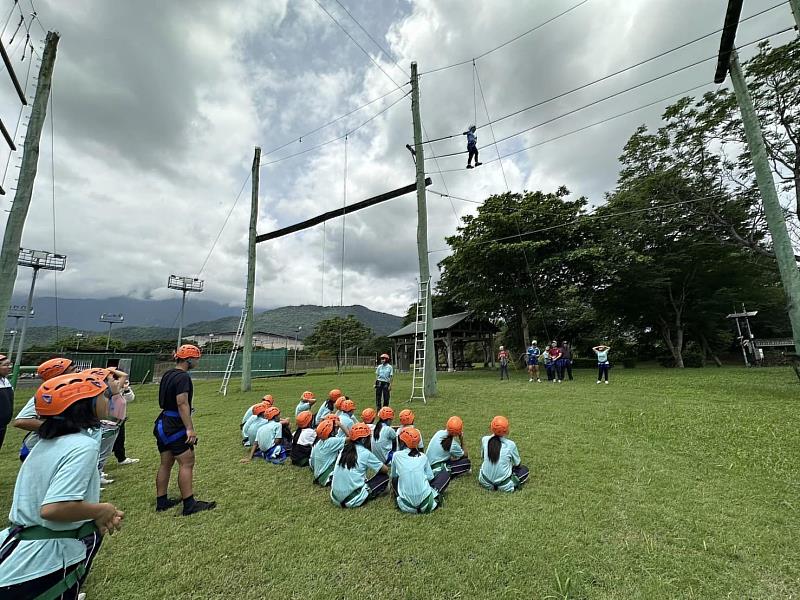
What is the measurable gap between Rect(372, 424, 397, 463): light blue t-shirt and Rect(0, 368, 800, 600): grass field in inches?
42.4

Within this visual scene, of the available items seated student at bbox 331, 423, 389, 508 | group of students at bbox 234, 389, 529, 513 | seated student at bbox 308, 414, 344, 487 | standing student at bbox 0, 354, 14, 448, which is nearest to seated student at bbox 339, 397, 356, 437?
group of students at bbox 234, 389, 529, 513

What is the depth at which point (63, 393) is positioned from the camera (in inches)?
73.7

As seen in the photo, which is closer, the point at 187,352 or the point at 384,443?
the point at 187,352

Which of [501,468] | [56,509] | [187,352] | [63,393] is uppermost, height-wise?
[187,352]

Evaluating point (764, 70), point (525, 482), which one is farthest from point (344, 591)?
point (764, 70)

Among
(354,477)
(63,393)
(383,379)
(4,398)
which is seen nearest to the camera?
(63,393)

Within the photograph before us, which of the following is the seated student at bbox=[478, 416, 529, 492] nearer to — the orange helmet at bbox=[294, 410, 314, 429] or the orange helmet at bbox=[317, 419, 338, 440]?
the orange helmet at bbox=[317, 419, 338, 440]

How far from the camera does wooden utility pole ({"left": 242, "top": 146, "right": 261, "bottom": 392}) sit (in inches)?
672

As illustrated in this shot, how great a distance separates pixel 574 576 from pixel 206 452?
676 cm

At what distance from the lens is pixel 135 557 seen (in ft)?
11.3

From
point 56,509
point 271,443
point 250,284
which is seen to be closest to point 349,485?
point 271,443

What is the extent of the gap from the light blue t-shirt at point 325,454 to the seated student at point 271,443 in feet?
4.64

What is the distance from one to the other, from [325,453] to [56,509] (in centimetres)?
394

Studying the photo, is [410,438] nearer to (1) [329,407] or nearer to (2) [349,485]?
(2) [349,485]
